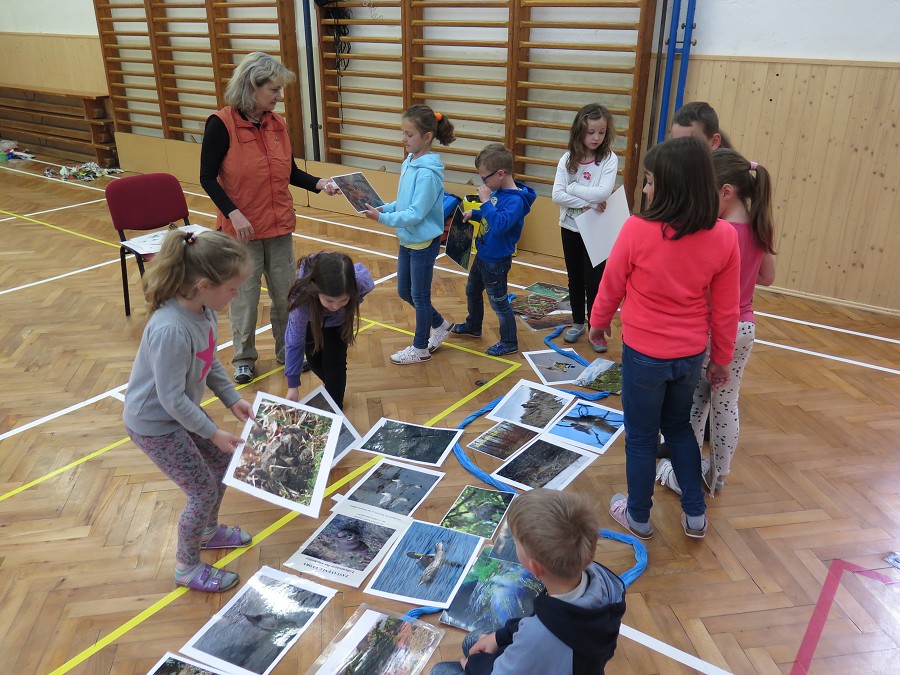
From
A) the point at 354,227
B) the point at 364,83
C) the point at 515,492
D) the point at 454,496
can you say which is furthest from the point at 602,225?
the point at 364,83

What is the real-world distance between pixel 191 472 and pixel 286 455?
0.32 m

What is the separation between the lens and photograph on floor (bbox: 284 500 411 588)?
2.25m

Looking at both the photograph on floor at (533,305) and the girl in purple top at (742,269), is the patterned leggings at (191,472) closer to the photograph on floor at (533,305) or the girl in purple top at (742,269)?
the girl in purple top at (742,269)

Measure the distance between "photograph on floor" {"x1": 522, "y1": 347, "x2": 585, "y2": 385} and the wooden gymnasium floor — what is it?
Result: 0.09 metres

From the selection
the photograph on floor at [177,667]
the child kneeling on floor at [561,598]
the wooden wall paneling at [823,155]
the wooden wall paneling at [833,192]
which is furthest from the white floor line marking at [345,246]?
the child kneeling on floor at [561,598]

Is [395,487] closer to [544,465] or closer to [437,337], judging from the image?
[544,465]

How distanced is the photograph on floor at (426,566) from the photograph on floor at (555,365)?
132 centimetres

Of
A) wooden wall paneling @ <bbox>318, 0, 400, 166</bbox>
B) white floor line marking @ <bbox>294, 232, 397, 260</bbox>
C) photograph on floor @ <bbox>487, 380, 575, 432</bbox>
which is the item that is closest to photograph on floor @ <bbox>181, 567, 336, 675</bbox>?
photograph on floor @ <bbox>487, 380, 575, 432</bbox>

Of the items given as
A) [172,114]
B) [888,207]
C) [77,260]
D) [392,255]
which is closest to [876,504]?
[888,207]

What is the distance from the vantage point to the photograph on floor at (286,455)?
216 centimetres

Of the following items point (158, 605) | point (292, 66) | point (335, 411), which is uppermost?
point (292, 66)

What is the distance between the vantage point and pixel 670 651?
197 cm

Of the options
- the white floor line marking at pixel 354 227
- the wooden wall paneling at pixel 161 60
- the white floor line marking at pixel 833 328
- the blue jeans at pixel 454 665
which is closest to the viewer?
the blue jeans at pixel 454 665

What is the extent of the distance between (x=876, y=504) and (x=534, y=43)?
4074 mm
